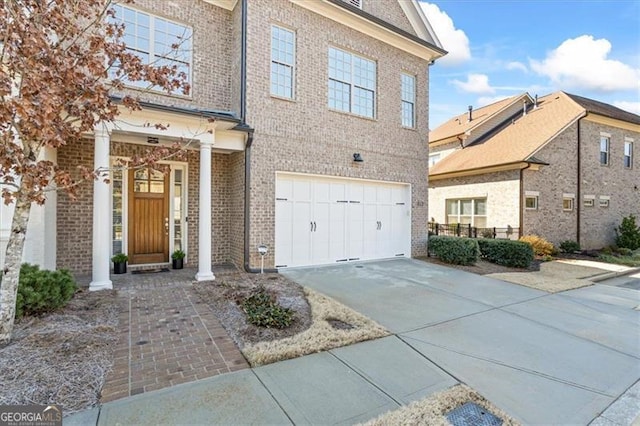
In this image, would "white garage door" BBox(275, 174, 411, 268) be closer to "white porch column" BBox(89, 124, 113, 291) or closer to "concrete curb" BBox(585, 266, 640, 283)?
"white porch column" BBox(89, 124, 113, 291)

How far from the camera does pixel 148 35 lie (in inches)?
310

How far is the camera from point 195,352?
3.89 meters

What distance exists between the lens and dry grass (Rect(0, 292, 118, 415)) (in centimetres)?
290

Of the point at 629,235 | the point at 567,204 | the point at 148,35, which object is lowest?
the point at 629,235

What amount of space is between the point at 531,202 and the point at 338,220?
9723mm

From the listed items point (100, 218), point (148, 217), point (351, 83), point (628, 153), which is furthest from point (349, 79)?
point (628, 153)

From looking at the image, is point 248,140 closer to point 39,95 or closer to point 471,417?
point 39,95

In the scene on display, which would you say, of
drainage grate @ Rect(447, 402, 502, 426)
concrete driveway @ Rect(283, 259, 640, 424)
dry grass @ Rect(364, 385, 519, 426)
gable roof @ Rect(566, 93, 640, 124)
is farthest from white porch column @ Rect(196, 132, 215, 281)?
gable roof @ Rect(566, 93, 640, 124)

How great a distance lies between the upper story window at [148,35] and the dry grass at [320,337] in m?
6.48

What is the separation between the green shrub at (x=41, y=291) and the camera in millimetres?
4529

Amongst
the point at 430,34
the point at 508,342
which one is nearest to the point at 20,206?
the point at 508,342

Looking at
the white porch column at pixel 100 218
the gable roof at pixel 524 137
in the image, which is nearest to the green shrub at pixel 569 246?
the gable roof at pixel 524 137

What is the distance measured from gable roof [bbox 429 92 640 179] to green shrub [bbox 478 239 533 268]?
4.38 metres

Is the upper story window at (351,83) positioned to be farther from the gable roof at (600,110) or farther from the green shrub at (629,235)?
the green shrub at (629,235)
